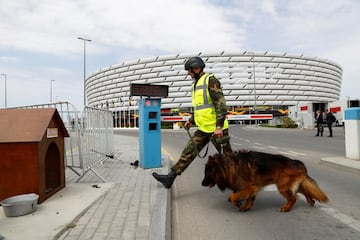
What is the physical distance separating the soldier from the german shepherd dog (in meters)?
0.56

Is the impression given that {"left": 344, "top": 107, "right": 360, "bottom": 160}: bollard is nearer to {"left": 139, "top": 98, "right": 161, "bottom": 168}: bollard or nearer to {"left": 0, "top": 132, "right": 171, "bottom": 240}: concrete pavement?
{"left": 139, "top": 98, "right": 161, "bottom": 168}: bollard

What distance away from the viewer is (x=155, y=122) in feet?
27.8

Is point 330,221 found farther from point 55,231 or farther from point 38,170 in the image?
point 38,170

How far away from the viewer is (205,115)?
4922mm

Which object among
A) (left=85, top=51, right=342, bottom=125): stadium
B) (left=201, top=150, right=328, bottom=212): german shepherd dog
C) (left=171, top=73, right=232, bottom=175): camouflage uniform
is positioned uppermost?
(left=85, top=51, right=342, bottom=125): stadium

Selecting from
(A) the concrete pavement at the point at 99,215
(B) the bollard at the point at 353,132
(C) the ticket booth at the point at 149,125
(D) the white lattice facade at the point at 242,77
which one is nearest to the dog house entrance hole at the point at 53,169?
(A) the concrete pavement at the point at 99,215

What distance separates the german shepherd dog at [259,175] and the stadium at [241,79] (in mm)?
90422

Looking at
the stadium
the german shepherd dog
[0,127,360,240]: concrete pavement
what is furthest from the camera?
the stadium

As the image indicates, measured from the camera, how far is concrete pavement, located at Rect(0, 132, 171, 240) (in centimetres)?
336

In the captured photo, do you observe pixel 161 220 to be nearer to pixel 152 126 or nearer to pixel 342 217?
pixel 342 217

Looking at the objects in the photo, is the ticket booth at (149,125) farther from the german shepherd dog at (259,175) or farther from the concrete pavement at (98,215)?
the german shepherd dog at (259,175)

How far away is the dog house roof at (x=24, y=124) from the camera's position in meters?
4.55

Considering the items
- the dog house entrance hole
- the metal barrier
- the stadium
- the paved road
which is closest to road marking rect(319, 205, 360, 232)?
the paved road

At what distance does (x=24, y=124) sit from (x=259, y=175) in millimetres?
3342
